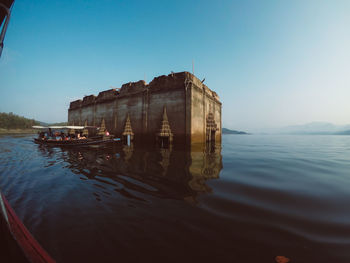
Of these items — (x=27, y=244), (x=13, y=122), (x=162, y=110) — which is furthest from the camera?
(x=13, y=122)

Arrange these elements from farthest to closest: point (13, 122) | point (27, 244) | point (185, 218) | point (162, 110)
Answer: point (13, 122), point (162, 110), point (185, 218), point (27, 244)

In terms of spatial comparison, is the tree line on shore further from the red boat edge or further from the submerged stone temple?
the red boat edge

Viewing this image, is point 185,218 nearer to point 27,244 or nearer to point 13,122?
point 27,244

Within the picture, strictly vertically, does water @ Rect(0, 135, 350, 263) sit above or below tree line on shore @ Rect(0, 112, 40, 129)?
below

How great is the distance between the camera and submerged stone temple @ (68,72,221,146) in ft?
57.0

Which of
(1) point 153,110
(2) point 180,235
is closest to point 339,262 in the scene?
(2) point 180,235

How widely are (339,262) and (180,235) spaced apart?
230 centimetres

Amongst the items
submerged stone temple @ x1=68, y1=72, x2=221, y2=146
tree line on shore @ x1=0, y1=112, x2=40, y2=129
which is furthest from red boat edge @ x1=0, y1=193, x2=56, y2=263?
tree line on shore @ x1=0, y1=112, x2=40, y2=129

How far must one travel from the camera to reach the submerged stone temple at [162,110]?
17.4 meters

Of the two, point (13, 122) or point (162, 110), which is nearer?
point (162, 110)

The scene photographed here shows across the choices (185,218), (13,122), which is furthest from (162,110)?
(13,122)

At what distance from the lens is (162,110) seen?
61.3 ft

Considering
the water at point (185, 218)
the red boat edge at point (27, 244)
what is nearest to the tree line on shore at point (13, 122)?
the water at point (185, 218)

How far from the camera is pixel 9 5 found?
8.46ft
